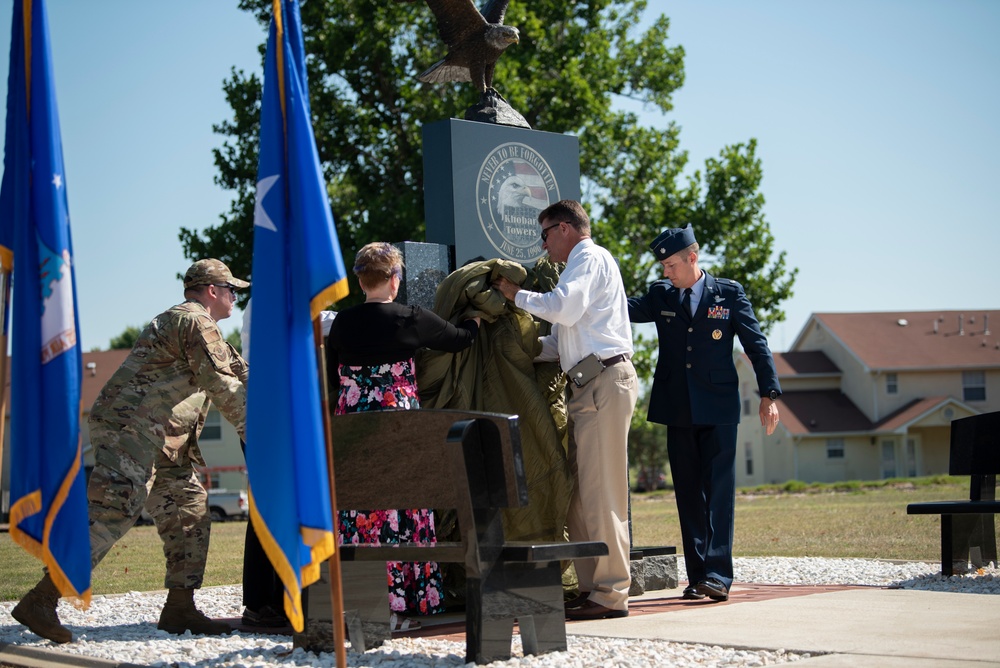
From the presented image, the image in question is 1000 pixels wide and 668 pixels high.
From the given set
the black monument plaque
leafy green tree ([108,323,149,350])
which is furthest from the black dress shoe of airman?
leafy green tree ([108,323,149,350])

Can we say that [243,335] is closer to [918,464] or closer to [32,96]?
[32,96]

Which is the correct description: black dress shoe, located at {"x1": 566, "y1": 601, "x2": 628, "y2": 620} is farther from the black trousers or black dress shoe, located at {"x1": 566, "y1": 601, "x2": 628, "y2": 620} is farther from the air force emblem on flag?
the air force emblem on flag

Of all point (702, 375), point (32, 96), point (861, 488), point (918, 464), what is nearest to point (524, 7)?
point (861, 488)

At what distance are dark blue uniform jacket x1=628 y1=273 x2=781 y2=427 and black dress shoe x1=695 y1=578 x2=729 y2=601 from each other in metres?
0.92

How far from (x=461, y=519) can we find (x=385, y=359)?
129 centimetres

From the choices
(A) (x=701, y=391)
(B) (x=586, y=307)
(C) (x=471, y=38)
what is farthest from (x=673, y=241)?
(C) (x=471, y=38)

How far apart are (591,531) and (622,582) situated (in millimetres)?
315

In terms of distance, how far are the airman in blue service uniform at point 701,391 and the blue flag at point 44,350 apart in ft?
11.3

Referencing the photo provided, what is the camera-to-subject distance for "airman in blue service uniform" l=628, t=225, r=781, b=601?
257 inches

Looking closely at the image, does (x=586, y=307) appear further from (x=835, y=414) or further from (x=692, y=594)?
(x=835, y=414)

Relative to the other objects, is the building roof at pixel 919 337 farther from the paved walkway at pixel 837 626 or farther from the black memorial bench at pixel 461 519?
the black memorial bench at pixel 461 519

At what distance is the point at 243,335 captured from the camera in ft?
21.0

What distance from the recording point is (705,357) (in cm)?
667

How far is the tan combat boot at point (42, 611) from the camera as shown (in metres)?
5.39
